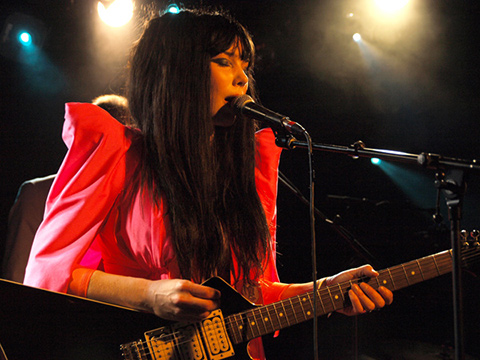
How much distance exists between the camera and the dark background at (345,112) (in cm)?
370

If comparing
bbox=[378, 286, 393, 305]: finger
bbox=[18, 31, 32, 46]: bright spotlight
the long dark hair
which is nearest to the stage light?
bbox=[18, 31, 32, 46]: bright spotlight

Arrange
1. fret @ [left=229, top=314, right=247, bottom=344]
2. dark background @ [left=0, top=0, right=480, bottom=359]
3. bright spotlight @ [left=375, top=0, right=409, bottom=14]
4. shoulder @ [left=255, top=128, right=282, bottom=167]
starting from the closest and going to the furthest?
fret @ [left=229, top=314, right=247, bottom=344], shoulder @ [left=255, top=128, right=282, bottom=167], dark background @ [left=0, top=0, right=480, bottom=359], bright spotlight @ [left=375, top=0, right=409, bottom=14]

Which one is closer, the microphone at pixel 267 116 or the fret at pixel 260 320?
the microphone at pixel 267 116

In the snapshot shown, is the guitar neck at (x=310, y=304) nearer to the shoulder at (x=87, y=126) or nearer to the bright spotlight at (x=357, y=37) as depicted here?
the shoulder at (x=87, y=126)

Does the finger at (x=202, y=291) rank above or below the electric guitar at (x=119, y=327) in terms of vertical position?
above

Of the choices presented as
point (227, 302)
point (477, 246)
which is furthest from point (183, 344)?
point (477, 246)

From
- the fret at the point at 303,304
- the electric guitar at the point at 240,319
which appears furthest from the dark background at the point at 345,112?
the fret at the point at 303,304

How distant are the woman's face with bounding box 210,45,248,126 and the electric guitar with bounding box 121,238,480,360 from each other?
602 mm

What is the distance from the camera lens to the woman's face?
4.77 ft

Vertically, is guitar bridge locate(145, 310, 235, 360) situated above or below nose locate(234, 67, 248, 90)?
below

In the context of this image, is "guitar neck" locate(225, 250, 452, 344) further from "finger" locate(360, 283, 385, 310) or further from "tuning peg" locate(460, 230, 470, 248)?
"tuning peg" locate(460, 230, 470, 248)

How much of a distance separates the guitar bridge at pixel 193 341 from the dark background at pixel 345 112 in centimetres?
162

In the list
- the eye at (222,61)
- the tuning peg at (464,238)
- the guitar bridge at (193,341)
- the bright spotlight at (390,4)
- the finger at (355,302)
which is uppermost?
the bright spotlight at (390,4)

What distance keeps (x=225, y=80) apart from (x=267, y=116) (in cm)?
31
